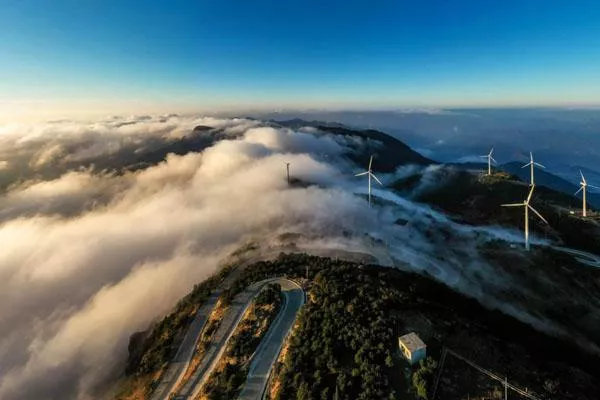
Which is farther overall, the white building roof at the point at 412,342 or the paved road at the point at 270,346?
the paved road at the point at 270,346

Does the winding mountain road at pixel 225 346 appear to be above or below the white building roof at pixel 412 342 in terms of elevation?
below

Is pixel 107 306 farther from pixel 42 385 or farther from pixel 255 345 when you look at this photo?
pixel 255 345

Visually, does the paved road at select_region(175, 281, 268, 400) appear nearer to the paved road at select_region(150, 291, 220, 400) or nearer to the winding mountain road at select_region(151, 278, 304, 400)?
the winding mountain road at select_region(151, 278, 304, 400)

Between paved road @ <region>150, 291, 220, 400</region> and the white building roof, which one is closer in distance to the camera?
the white building roof

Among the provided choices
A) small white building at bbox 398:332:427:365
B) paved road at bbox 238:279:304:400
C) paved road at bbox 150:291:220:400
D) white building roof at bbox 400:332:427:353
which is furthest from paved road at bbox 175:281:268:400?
white building roof at bbox 400:332:427:353

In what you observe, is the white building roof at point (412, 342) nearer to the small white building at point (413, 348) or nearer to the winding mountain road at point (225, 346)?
the small white building at point (413, 348)

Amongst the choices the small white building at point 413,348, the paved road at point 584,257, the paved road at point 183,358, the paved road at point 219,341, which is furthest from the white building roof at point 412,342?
the paved road at point 584,257

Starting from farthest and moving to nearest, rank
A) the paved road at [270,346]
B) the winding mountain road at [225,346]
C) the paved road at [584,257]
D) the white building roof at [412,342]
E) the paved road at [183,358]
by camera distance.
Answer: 1. the paved road at [584,257]
2. the paved road at [183,358]
3. the winding mountain road at [225,346]
4. the paved road at [270,346]
5. the white building roof at [412,342]

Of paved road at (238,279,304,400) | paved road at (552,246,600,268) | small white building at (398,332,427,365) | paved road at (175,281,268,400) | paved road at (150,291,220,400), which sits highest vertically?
small white building at (398,332,427,365)
